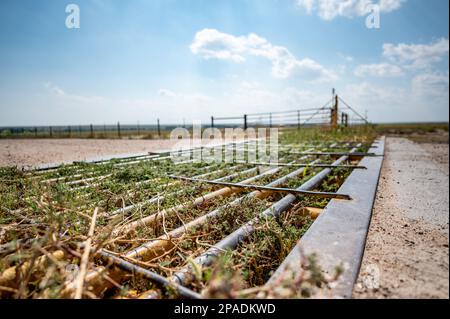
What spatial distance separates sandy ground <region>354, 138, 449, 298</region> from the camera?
0.80m

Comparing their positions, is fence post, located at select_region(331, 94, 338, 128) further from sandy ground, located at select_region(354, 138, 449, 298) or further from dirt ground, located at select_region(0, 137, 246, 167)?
sandy ground, located at select_region(354, 138, 449, 298)

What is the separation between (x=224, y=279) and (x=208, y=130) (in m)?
12.8

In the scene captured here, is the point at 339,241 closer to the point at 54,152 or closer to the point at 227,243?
the point at 227,243

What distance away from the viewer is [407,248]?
110 cm

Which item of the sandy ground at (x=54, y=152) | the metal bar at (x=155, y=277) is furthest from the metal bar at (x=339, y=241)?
the sandy ground at (x=54, y=152)

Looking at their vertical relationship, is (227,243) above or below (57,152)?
below

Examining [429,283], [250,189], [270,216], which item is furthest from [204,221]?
[429,283]

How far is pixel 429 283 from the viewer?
0.79 metres

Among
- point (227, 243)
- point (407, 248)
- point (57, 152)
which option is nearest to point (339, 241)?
point (407, 248)

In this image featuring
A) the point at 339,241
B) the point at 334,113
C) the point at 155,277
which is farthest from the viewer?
the point at 334,113

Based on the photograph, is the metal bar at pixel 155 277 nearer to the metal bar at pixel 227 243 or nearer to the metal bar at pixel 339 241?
the metal bar at pixel 227 243

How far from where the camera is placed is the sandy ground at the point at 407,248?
2.63 feet

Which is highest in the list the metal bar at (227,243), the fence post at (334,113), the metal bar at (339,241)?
the fence post at (334,113)
